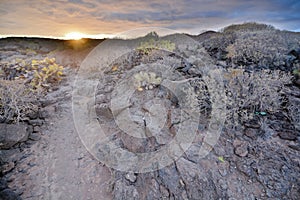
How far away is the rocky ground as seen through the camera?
2.88 meters

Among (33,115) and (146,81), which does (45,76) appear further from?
(146,81)

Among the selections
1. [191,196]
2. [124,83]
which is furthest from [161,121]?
[124,83]

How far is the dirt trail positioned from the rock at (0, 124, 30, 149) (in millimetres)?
363

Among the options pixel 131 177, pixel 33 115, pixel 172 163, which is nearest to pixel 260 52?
pixel 172 163

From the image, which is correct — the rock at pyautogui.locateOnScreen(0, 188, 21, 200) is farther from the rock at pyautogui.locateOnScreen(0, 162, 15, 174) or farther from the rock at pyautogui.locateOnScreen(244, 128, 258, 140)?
the rock at pyautogui.locateOnScreen(244, 128, 258, 140)

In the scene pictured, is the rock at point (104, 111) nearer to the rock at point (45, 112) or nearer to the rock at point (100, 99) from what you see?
the rock at point (100, 99)

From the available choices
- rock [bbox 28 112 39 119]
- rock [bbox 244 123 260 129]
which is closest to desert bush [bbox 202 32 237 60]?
rock [bbox 244 123 260 129]

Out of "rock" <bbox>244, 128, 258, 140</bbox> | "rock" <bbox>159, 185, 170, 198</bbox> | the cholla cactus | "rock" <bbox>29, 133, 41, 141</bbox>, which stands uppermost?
the cholla cactus

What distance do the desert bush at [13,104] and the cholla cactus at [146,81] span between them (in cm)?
308

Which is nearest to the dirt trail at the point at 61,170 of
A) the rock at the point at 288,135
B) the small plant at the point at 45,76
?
the small plant at the point at 45,76

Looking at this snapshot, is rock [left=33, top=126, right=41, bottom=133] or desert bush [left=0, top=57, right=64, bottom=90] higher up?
desert bush [left=0, top=57, right=64, bottom=90]

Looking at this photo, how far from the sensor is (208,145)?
342cm

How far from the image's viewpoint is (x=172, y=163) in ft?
10.5

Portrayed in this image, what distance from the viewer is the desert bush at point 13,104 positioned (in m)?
4.50
